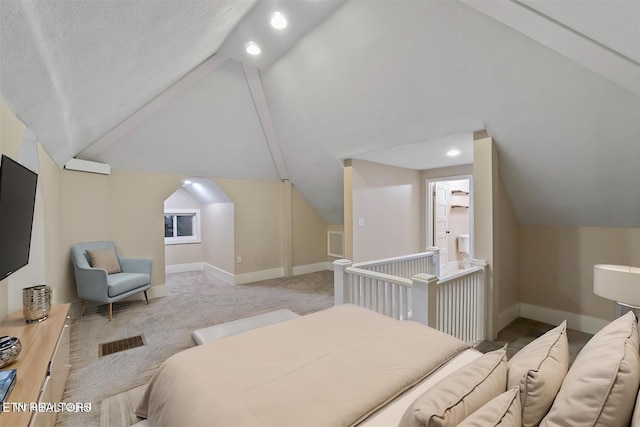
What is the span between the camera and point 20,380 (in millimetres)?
1283

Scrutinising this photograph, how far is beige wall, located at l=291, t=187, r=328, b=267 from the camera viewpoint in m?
5.92

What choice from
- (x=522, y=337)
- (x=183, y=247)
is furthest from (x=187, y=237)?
(x=522, y=337)

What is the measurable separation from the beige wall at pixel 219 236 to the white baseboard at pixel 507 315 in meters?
Answer: 4.29

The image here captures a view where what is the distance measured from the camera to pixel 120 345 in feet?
9.07

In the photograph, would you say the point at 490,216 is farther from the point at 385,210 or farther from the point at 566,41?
the point at 385,210

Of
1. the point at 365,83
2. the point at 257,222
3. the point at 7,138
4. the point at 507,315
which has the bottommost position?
the point at 507,315

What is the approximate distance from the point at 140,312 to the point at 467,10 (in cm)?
485

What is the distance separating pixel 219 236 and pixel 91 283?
2.52 meters

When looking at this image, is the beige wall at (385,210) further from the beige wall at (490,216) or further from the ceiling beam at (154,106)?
the ceiling beam at (154,106)

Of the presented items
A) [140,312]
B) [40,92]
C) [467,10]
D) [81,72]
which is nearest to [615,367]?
[467,10]

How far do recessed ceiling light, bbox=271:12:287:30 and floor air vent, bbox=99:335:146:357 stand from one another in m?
3.48

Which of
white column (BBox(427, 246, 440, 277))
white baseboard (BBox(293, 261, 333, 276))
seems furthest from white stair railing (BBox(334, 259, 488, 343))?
white baseboard (BBox(293, 261, 333, 276))

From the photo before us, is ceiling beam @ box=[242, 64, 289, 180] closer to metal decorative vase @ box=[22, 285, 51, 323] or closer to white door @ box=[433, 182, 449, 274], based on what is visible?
white door @ box=[433, 182, 449, 274]

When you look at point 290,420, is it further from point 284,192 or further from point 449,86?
point 284,192
